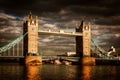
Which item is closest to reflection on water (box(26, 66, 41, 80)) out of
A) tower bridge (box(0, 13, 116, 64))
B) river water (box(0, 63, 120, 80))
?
river water (box(0, 63, 120, 80))

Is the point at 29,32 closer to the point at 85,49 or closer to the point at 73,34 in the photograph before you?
the point at 73,34

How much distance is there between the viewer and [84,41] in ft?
331

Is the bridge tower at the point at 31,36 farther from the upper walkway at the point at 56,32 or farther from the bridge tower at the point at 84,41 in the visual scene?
the bridge tower at the point at 84,41

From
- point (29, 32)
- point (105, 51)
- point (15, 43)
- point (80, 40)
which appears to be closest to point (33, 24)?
point (29, 32)

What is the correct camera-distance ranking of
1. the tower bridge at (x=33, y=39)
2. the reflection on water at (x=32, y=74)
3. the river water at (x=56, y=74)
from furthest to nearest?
the tower bridge at (x=33, y=39) → the river water at (x=56, y=74) → the reflection on water at (x=32, y=74)

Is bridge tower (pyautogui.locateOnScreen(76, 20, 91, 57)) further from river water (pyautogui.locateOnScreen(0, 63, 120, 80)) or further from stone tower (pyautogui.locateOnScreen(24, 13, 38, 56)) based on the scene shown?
river water (pyautogui.locateOnScreen(0, 63, 120, 80))

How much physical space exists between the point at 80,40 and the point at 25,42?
77.9 ft

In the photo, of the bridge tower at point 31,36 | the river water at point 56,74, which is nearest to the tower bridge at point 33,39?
the bridge tower at point 31,36

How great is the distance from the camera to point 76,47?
106 metres

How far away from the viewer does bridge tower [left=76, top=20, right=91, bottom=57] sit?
330 feet

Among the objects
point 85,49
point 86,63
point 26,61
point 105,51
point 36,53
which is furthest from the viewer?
point 105,51

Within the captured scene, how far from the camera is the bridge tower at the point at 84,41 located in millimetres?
100562

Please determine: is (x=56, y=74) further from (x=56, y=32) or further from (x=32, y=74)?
(x=56, y=32)

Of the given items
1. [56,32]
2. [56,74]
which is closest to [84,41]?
[56,32]
